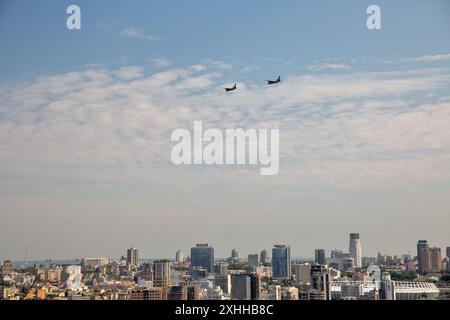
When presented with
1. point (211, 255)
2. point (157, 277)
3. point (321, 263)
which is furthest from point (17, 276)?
point (321, 263)

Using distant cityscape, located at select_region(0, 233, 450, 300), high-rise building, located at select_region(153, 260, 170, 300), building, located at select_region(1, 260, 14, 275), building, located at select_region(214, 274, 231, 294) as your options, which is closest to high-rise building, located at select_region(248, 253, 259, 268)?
distant cityscape, located at select_region(0, 233, 450, 300)

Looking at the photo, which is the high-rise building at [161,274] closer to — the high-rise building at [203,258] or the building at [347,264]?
the high-rise building at [203,258]

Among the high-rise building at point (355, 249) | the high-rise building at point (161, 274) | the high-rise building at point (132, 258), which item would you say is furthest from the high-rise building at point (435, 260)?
the high-rise building at point (132, 258)

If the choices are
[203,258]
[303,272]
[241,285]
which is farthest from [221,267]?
[303,272]
